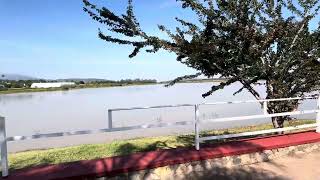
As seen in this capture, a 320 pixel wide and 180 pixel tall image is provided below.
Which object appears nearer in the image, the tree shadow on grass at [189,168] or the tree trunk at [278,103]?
the tree shadow on grass at [189,168]

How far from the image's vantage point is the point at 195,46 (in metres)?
8.53

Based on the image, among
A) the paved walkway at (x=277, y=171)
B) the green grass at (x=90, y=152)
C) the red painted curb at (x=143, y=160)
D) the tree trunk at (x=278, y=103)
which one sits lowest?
the green grass at (x=90, y=152)

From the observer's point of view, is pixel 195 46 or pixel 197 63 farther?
pixel 197 63

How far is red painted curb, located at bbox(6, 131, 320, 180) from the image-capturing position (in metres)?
6.33

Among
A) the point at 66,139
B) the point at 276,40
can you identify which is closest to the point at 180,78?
the point at 276,40

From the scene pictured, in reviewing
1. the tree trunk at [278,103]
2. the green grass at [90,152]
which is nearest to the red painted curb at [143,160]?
the tree trunk at [278,103]

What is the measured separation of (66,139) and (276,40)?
10025 mm

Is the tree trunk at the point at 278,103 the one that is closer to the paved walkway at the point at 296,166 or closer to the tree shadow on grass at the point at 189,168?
the paved walkway at the point at 296,166

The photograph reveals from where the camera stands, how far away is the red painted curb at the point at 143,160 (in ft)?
20.8

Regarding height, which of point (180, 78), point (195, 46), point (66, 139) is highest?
point (195, 46)

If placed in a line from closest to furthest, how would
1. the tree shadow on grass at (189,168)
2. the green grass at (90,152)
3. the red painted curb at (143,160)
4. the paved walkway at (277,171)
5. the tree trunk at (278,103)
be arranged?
the red painted curb at (143,160), the tree shadow on grass at (189,168), the paved walkway at (277,171), the tree trunk at (278,103), the green grass at (90,152)

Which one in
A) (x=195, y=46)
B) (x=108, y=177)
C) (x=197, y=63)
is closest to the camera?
(x=108, y=177)

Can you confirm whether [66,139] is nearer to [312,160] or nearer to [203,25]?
[203,25]

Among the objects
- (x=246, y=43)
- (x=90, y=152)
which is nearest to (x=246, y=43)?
(x=246, y=43)
